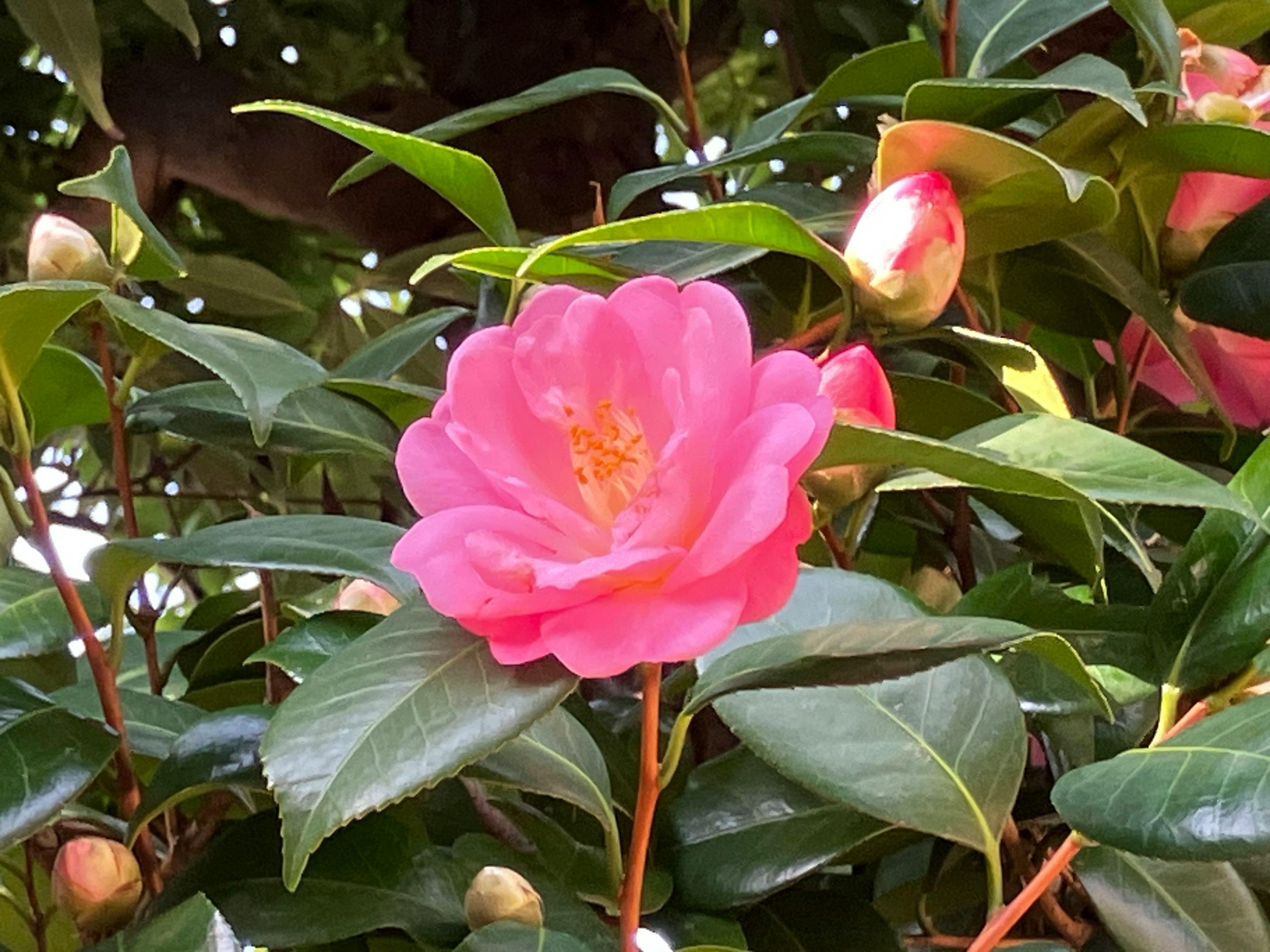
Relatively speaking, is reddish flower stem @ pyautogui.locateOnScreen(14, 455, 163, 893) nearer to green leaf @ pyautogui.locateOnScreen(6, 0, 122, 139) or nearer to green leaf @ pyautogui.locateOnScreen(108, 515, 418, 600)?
green leaf @ pyautogui.locateOnScreen(108, 515, 418, 600)

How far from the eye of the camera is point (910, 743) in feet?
1.29

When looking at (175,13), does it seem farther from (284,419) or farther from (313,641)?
(313,641)

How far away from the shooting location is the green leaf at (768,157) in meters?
0.53

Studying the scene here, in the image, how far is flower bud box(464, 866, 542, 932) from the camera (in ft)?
1.17

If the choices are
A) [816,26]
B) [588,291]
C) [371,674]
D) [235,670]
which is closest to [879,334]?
[588,291]

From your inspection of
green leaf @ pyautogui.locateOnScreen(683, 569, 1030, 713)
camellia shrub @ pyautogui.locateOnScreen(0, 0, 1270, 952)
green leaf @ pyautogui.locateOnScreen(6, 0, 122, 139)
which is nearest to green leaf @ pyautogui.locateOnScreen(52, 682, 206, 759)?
camellia shrub @ pyautogui.locateOnScreen(0, 0, 1270, 952)

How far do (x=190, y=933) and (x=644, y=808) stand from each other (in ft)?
0.44

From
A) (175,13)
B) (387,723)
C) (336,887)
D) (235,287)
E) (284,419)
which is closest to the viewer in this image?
(387,723)

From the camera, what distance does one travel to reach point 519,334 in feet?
1.14

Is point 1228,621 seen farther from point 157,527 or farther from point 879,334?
point 157,527

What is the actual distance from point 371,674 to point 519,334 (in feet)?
0.35

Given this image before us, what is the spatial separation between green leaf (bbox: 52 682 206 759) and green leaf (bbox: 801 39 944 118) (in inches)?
14.7

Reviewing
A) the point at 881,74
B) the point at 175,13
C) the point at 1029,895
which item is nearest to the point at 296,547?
the point at 1029,895

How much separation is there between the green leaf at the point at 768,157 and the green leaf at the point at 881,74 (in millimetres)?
16
